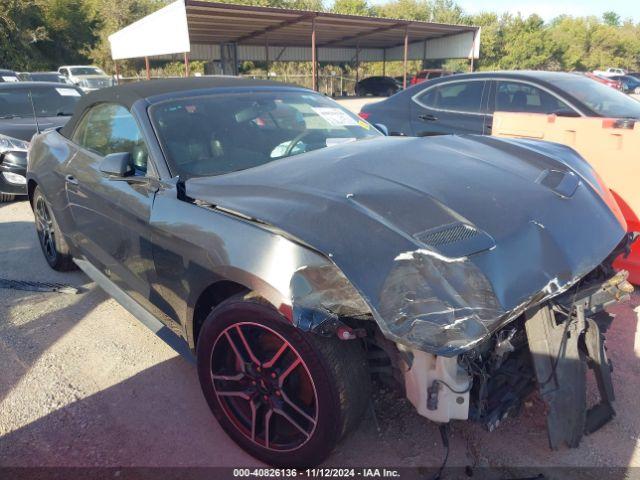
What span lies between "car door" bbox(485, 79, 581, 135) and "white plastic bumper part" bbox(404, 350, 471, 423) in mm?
4513

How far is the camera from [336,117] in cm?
365

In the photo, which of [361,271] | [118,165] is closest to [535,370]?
[361,271]

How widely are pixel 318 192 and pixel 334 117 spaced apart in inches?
63.3

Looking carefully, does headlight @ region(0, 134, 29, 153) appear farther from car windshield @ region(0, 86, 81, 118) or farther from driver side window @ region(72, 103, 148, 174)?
driver side window @ region(72, 103, 148, 174)

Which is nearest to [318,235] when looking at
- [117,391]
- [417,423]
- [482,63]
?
[417,423]

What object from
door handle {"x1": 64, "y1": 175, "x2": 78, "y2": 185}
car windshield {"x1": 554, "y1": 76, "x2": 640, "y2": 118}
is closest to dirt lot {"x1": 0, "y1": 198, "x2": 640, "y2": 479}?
door handle {"x1": 64, "y1": 175, "x2": 78, "y2": 185}

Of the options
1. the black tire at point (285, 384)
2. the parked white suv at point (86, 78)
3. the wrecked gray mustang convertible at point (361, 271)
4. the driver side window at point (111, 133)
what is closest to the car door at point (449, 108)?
the wrecked gray mustang convertible at point (361, 271)

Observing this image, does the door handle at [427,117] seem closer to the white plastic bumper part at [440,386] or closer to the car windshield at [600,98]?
the car windshield at [600,98]

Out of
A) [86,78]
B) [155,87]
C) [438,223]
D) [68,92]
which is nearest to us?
[438,223]

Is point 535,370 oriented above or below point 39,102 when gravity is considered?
below

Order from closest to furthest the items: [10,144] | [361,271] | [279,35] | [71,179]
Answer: [361,271], [71,179], [10,144], [279,35]

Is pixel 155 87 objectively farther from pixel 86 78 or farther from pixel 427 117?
pixel 86 78

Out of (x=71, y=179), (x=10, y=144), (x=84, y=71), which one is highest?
(x=84, y=71)

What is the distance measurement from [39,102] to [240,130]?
6.54 meters
